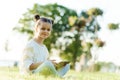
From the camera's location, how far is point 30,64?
240 inches

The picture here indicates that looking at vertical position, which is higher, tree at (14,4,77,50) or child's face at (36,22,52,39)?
child's face at (36,22,52,39)

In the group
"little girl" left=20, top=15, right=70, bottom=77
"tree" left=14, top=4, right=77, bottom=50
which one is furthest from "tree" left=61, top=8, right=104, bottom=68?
"little girl" left=20, top=15, right=70, bottom=77

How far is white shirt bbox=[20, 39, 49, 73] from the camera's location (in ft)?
20.2

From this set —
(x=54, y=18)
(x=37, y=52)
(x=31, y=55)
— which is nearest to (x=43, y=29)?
(x=37, y=52)

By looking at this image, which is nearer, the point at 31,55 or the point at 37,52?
the point at 31,55

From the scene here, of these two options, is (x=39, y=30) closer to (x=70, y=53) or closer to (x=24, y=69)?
(x=24, y=69)

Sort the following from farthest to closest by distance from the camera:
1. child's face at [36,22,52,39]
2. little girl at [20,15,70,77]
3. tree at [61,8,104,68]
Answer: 1. tree at [61,8,104,68]
2. child's face at [36,22,52,39]
3. little girl at [20,15,70,77]

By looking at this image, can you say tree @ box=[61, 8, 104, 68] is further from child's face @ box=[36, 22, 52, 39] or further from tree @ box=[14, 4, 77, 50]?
child's face @ box=[36, 22, 52, 39]

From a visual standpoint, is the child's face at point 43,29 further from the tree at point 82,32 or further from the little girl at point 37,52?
the tree at point 82,32

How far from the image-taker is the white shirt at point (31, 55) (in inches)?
242

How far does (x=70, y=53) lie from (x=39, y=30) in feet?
157

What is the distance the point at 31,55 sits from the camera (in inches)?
247

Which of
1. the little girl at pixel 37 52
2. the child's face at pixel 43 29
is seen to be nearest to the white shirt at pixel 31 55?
the little girl at pixel 37 52

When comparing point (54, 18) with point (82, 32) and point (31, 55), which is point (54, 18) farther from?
point (31, 55)
